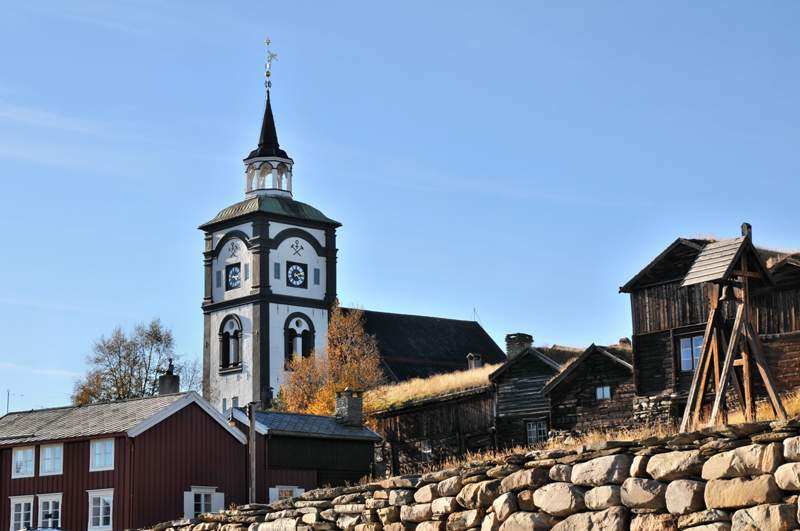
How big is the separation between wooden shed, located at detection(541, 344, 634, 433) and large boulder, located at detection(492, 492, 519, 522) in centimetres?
2363

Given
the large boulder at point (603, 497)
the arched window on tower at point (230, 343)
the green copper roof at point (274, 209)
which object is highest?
the green copper roof at point (274, 209)

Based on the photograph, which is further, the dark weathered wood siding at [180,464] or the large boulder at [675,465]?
the dark weathered wood siding at [180,464]

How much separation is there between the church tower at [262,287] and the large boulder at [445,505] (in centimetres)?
5512

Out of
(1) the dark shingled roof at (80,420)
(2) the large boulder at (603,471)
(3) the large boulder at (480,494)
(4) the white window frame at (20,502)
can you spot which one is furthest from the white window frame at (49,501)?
(2) the large boulder at (603,471)

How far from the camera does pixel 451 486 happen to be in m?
15.6

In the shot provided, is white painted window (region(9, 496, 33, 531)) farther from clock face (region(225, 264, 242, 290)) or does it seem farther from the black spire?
the black spire

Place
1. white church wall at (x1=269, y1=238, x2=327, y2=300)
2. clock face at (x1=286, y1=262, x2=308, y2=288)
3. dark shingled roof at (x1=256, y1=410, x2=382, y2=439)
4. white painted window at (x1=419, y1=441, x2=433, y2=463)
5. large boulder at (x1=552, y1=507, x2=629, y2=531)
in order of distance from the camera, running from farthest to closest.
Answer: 1. clock face at (x1=286, y1=262, x2=308, y2=288)
2. white church wall at (x1=269, y1=238, x2=327, y2=300)
3. white painted window at (x1=419, y1=441, x2=433, y2=463)
4. dark shingled roof at (x1=256, y1=410, x2=382, y2=439)
5. large boulder at (x1=552, y1=507, x2=629, y2=531)

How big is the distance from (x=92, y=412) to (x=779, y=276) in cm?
2150

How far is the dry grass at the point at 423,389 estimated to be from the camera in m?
52.8

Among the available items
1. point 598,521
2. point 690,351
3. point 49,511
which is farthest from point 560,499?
point 690,351

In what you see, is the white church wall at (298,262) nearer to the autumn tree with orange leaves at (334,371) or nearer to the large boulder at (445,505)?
the autumn tree with orange leaves at (334,371)

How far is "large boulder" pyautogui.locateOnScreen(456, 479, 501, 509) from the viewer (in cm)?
1488

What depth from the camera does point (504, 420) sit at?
149ft

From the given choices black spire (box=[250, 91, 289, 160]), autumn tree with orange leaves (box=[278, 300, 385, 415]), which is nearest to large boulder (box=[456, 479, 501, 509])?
autumn tree with orange leaves (box=[278, 300, 385, 415])
